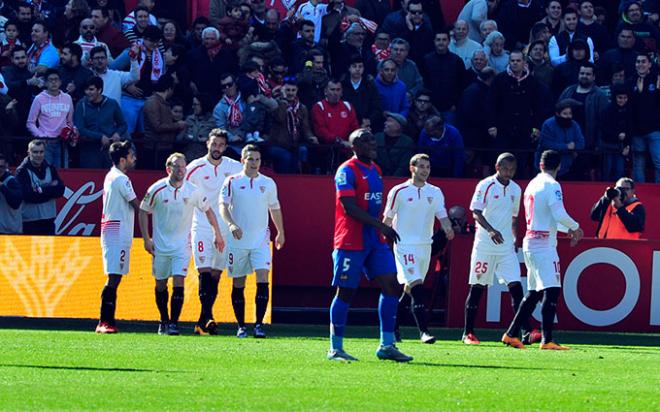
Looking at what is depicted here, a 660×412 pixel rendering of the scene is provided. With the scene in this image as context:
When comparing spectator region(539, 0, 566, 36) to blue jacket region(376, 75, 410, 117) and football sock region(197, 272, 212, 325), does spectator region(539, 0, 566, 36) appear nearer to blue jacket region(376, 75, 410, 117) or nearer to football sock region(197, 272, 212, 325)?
blue jacket region(376, 75, 410, 117)

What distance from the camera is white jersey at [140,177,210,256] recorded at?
18.5 m

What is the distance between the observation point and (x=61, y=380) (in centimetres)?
1158

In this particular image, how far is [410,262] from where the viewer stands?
17.8m

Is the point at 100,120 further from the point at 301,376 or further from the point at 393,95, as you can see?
the point at 301,376

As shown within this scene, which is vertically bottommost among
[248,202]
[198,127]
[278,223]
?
[278,223]

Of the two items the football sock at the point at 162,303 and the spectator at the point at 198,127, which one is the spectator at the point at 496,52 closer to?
the spectator at the point at 198,127

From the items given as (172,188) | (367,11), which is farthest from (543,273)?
(367,11)

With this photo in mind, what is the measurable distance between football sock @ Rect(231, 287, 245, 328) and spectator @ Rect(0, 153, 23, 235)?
4443 mm

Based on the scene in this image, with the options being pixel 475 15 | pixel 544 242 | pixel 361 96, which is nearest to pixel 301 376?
pixel 544 242

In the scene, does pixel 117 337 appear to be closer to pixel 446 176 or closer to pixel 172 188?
pixel 172 188

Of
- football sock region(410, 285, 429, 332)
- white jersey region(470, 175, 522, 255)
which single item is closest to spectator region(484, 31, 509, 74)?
white jersey region(470, 175, 522, 255)

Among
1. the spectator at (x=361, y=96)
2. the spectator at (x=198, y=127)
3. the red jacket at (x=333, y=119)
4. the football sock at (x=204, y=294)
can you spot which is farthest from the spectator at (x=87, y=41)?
the football sock at (x=204, y=294)

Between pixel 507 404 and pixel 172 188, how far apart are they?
351 inches

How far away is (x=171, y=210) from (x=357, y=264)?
576 centimetres
